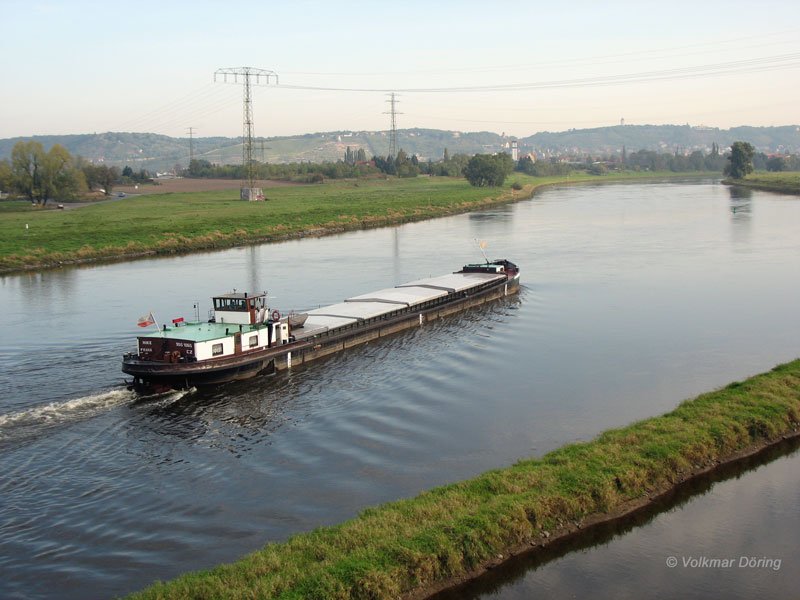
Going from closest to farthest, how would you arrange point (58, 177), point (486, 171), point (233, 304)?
point (233, 304)
point (58, 177)
point (486, 171)

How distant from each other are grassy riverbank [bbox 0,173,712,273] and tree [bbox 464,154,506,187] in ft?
20.8

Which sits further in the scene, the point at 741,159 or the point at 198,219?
the point at 741,159

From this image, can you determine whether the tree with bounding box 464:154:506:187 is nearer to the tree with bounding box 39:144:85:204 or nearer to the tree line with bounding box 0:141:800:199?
the tree line with bounding box 0:141:800:199

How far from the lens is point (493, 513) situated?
62.8 ft

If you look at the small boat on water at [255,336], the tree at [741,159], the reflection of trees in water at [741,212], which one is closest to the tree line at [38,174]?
the small boat on water at [255,336]

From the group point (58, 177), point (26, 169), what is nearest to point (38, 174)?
point (26, 169)

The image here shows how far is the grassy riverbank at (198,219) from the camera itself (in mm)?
68500

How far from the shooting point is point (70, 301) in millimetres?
47719

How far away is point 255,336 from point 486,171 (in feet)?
377

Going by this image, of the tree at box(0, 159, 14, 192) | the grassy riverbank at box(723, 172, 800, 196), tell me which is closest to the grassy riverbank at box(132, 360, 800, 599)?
the tree at box(0, 159, 14, 192)

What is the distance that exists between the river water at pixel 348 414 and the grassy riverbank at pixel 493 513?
40.0 inches

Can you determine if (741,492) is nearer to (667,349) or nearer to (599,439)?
(599,439)

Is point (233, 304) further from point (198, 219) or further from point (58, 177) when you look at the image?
point (58, 177)

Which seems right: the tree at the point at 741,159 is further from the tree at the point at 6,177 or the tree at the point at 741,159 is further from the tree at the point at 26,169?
the tree at the point at 6,177
